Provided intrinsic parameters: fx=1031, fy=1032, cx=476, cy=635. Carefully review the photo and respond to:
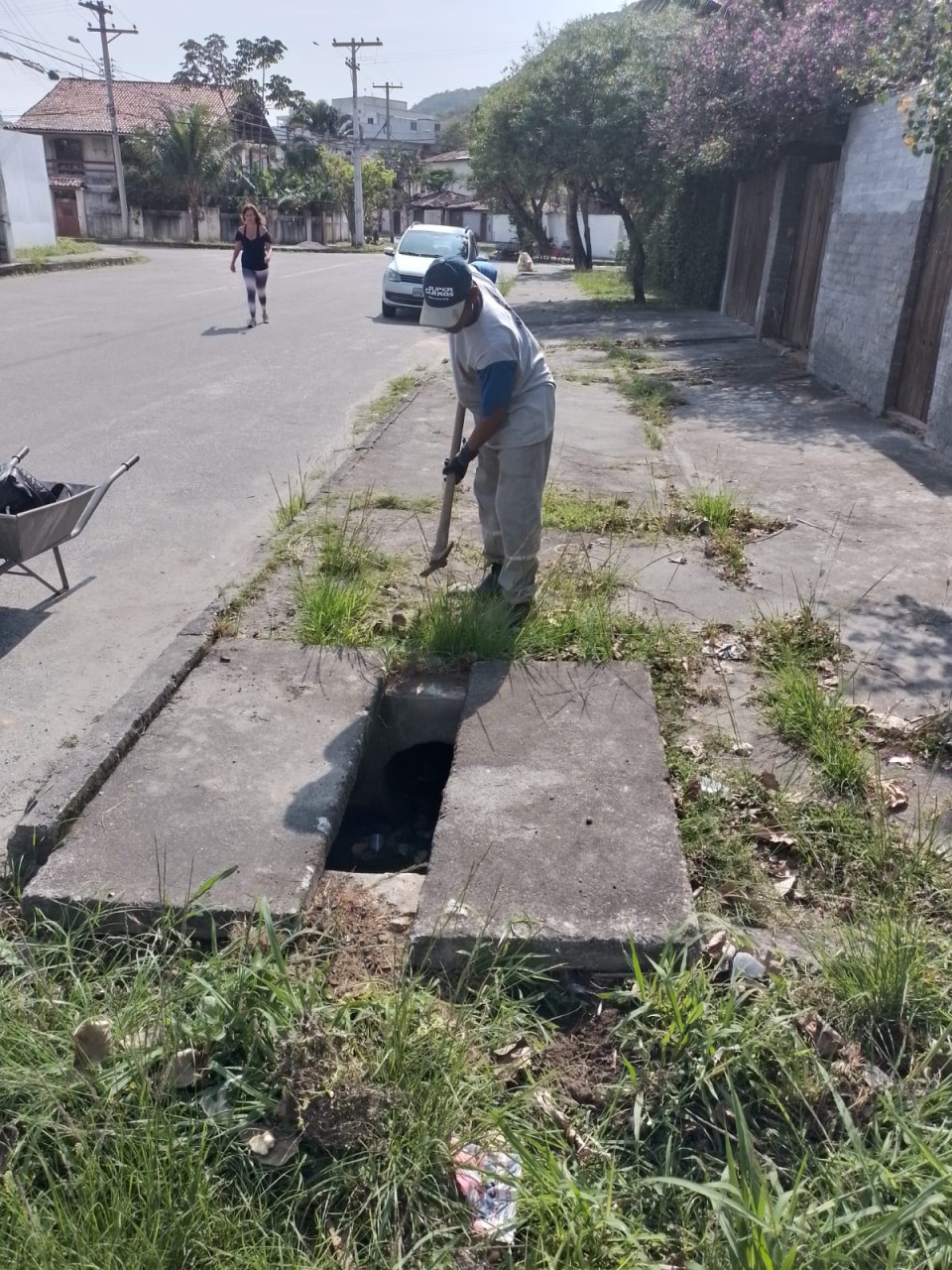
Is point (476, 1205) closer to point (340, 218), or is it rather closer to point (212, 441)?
point (212, 441)

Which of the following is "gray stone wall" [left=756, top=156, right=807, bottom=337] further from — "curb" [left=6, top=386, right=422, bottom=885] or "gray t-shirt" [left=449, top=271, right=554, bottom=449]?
"curb" [left=6, top=386, right=422, bottom=885]

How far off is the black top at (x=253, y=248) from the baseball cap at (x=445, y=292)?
1215 centimetres

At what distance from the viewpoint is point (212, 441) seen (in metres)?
8.72

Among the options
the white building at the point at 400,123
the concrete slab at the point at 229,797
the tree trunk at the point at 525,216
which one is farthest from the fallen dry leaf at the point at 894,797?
the white building at the point at 400,123

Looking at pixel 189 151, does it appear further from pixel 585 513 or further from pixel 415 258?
pixel 585 513

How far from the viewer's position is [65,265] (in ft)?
95.9

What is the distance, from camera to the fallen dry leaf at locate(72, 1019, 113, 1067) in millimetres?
2344

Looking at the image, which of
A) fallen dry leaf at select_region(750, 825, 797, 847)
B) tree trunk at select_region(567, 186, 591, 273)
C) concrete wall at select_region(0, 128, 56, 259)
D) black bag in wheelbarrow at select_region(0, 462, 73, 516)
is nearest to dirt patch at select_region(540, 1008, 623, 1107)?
fallen dry leaf at select_region(750, 825, 797, 847)

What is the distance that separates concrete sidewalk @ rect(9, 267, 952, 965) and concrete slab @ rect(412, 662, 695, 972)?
0.01 meters

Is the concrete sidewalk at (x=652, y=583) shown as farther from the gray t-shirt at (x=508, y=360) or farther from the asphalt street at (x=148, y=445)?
the gray t-shirt at (x=508, y=360)

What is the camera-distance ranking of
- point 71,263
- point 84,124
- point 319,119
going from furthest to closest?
point 319,119 → point 84,124 → point 71,263

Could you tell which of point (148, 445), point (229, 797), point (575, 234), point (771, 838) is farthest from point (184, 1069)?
point (575, 234)

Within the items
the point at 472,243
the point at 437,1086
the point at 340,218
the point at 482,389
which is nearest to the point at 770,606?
the point at 482,389

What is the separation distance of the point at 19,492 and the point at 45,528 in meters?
0.26
